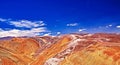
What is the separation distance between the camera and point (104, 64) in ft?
164

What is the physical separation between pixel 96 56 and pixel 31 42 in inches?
3523

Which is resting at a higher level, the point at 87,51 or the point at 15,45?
the point at 15,45

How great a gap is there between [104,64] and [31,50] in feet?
272

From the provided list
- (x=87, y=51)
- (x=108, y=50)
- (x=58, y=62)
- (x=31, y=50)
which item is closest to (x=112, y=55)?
(x=108, y=50)

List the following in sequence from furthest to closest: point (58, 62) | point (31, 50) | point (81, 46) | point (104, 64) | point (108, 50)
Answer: point (31, 50), point (81, 46), point (58, 62), point (108, 50), point (104, 64)

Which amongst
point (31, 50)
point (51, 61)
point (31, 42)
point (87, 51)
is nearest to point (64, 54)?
point (51, 61)

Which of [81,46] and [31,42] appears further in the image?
[31,42]

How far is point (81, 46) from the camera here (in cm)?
6366

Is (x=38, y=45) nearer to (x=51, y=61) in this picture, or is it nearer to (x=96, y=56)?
(x=51, y=61)

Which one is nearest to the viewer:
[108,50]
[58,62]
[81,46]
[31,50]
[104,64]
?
[104,64]

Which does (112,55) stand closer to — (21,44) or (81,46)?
(81,46)

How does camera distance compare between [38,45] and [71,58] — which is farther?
[38,45]

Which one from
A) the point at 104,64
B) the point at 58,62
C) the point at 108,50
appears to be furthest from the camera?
the point at 58,62

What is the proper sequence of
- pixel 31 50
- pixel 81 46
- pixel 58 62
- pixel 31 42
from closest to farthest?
pixel 58 62, pixel 81 46, pixel 31 50, pixel 31 42
